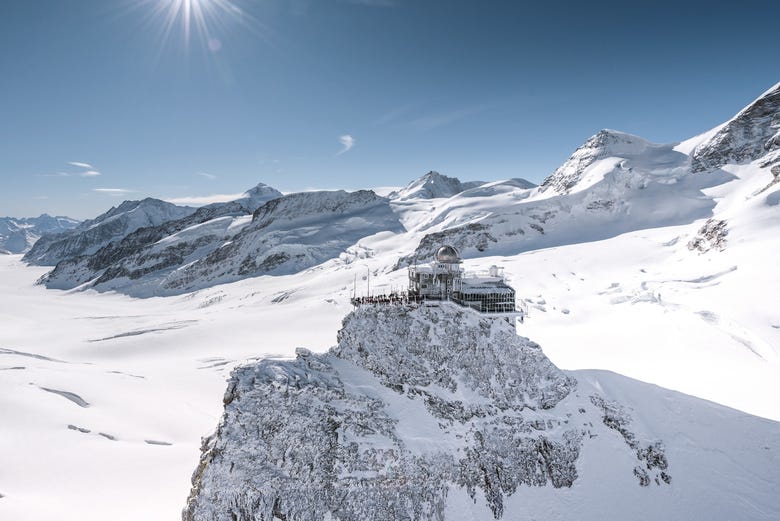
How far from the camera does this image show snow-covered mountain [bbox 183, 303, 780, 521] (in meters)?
21.5

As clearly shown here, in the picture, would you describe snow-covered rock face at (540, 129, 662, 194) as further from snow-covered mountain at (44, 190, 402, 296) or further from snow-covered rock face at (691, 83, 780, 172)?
snow-covered mountain at (44, 190, 402, 296)

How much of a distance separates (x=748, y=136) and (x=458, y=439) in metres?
167

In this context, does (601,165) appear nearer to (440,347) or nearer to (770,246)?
(770,246)

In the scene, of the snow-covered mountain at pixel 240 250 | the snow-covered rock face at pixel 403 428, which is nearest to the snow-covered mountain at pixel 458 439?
the snow-covered rock face at pixel 403 428

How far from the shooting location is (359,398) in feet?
82.0

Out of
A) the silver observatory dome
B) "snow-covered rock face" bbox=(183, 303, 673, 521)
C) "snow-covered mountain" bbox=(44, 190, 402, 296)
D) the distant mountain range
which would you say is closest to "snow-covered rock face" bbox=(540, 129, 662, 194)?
the distant mountain range

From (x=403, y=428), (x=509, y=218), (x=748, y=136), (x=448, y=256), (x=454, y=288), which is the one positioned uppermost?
(x=748, y=136)

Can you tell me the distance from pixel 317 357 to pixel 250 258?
136 m

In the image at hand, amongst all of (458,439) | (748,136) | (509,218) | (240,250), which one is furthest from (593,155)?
(458,439)

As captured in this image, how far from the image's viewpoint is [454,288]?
34.2 meters

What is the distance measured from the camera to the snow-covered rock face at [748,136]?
12406 centimetres

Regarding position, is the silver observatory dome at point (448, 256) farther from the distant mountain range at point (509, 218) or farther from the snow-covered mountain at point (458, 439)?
Result: the distant mountain range at point (509, 218)

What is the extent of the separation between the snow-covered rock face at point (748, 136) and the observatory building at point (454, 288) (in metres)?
146

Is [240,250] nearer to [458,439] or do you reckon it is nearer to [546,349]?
[546,349]
